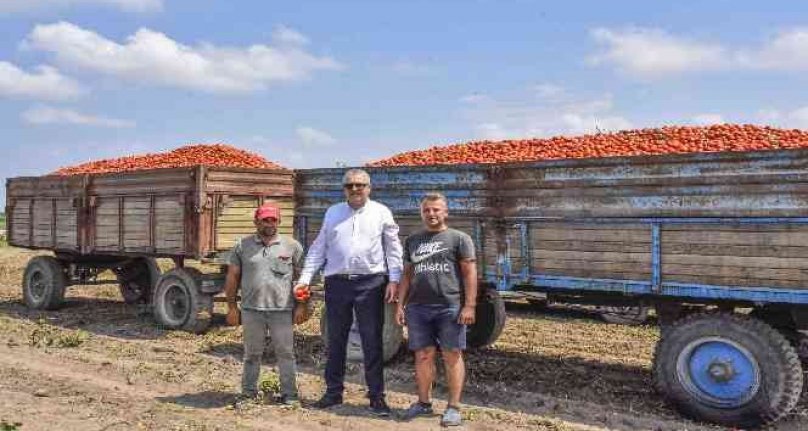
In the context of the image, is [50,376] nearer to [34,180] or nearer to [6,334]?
[6,334]

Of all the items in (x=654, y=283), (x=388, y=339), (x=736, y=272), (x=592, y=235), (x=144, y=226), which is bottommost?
(x=388, y=339)

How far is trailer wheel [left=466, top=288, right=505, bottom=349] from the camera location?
8.65 meters

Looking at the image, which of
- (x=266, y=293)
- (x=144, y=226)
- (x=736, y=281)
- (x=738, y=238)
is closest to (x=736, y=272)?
(x=736, y=281)

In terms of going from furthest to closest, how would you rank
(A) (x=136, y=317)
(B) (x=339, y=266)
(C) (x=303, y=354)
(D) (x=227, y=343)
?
1. (A) (x=136, y=317)
2. (D) (x=227, y=343)
3. (C) (x=303, y=354)
4. (B) (x=339, y=266)

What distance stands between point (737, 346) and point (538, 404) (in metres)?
1.67

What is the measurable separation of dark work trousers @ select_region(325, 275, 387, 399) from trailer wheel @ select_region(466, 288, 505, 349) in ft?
8.37

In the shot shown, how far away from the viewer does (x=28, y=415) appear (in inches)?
241

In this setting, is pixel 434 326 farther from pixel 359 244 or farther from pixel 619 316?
pixel 619 316

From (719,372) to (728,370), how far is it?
0.07 meters

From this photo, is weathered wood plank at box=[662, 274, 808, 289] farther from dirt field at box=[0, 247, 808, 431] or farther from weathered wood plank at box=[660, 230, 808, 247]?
dirt field at box=[0, 247, 808, 431]

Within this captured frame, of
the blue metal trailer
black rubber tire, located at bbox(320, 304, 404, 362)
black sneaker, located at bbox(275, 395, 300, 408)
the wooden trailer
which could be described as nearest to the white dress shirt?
black sneaker, located at bbox(275, 395, 300, 408)

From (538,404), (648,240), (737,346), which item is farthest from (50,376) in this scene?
(737,346)

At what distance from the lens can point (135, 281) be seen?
1330 centimetres

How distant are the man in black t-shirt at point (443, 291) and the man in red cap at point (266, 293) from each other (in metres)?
1.04
